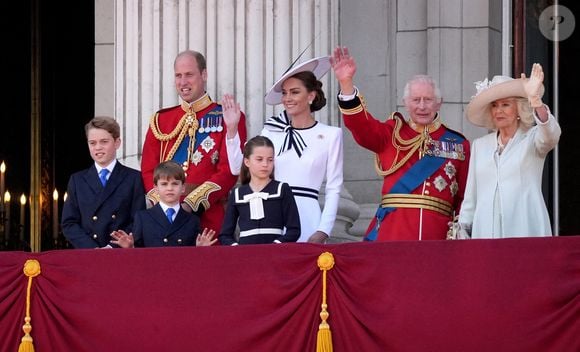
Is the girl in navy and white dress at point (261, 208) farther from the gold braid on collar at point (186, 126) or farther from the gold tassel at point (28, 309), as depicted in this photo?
the gold tassel at point (28, 309)

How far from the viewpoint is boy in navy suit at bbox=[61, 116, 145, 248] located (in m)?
10.8

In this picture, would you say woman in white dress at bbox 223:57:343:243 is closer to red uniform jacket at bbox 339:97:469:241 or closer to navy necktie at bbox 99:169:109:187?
red uniform jacket at bbox 339:97:469:241

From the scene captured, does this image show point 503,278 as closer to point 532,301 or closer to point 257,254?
point 532,301

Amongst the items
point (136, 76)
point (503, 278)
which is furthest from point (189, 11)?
point (503, 278)

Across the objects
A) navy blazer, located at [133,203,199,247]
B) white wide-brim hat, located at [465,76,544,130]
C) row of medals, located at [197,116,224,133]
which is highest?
white wide-brim hat, located at [465,76,544,130]

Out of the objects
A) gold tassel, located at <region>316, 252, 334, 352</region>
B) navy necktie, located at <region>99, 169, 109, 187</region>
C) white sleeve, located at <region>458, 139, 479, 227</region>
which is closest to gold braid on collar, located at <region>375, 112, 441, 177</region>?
white sleeve, located at <region>458, 139, 479, 227</region>

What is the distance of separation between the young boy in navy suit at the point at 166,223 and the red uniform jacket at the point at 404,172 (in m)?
1.04

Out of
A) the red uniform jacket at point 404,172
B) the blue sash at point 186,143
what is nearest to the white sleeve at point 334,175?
the red uniform jacket at point 404,172

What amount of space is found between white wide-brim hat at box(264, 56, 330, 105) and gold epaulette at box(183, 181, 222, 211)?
0.72 m

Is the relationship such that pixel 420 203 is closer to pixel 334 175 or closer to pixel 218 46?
pixel 334 175

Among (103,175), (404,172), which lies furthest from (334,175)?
(103,175)

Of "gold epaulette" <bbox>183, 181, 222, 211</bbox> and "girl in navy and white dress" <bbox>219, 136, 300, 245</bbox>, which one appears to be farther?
"gold epaulette" <bbox>183, 181, 222, 211</bbox>

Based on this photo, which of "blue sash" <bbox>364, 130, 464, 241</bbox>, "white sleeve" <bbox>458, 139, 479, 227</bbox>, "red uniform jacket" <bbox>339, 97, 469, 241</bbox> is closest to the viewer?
"white sleeve" <bbox>458, 139, 479, 227</bbox>

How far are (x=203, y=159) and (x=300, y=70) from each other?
2.67 ft
